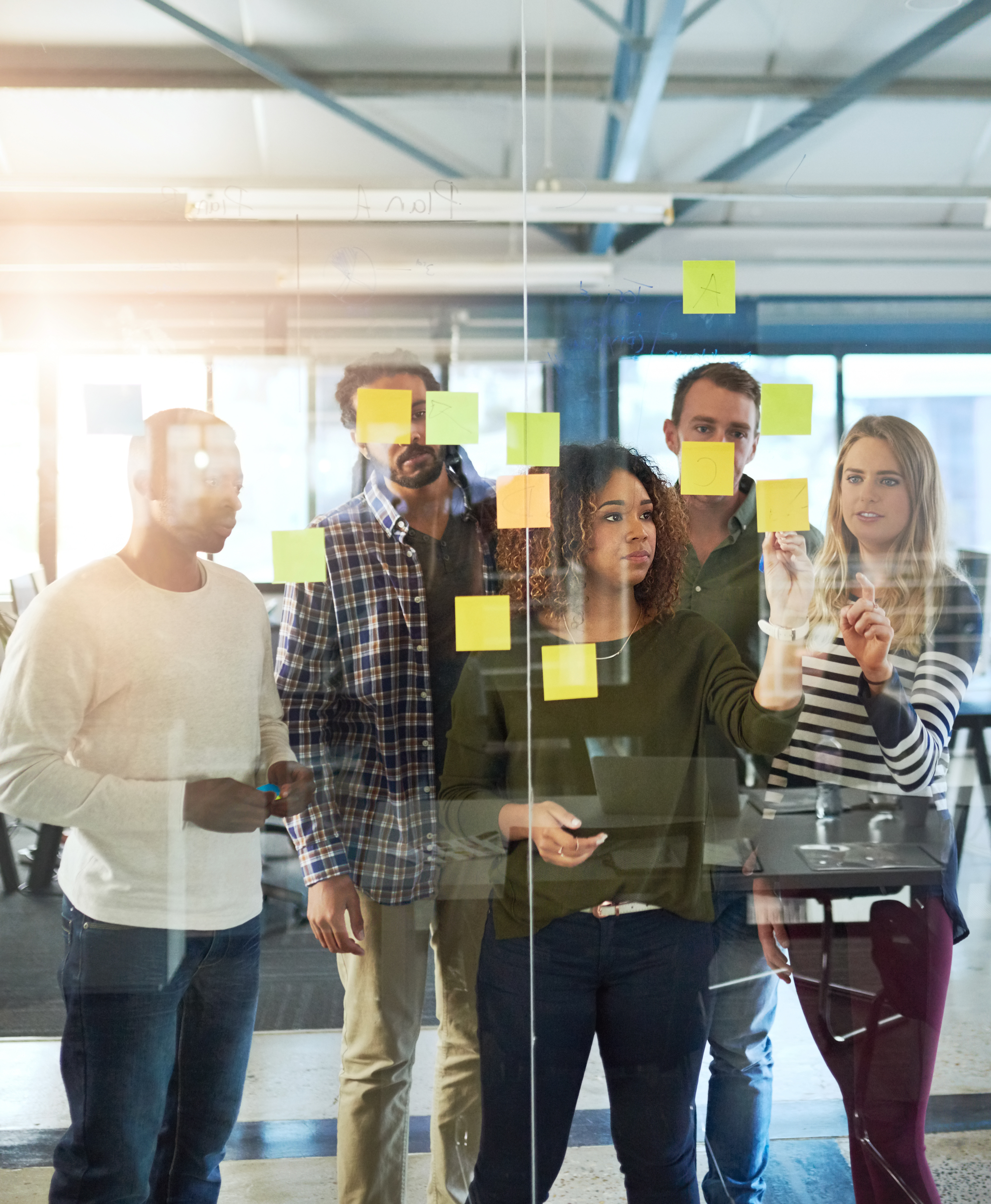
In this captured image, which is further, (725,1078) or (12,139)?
(725,1078)

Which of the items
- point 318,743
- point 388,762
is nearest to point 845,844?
point 388,762

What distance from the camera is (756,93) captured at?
169 cm

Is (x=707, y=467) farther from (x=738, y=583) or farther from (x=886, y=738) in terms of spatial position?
(x=886, y=738)

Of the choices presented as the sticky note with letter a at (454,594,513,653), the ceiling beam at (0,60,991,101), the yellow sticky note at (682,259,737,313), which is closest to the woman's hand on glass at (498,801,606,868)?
the sticky note with letter a at (454,594,513,653)

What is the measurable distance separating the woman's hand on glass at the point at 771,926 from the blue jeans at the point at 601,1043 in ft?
0.43

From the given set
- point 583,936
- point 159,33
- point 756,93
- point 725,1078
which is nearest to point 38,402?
point 159,33

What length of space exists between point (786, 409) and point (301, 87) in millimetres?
996

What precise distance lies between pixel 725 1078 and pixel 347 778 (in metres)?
0.84

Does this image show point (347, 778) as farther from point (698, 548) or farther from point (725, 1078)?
point (725, 1078)

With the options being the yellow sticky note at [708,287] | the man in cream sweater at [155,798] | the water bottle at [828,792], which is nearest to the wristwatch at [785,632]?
the water bottle at [828,792]

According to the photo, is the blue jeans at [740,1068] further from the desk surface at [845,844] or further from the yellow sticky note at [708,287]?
the yellow sticky note at [708,287]

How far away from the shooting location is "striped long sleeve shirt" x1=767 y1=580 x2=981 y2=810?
1.64 metres

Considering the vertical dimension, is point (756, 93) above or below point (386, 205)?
above

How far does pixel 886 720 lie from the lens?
1.64m
